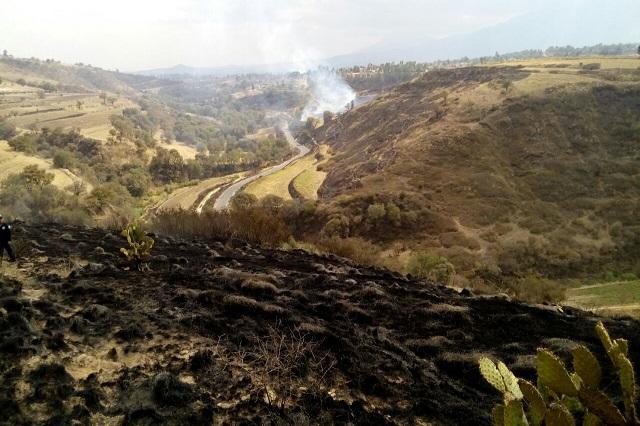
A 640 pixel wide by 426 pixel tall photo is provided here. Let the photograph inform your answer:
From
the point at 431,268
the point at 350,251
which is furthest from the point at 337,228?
the point at 431,268

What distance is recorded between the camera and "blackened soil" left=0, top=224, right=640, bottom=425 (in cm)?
650

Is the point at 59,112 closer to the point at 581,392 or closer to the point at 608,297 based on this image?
the point at 608,297

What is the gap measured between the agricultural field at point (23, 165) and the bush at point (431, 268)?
43.5 m

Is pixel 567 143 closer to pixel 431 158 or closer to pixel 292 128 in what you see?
pixel 431 158

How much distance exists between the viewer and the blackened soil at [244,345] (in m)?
6.50

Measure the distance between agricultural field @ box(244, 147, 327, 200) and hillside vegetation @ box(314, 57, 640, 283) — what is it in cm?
233

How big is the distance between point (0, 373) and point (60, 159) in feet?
198

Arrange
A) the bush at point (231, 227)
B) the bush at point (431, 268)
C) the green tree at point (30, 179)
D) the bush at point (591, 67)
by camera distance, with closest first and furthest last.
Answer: the bush at point (431, 268) → the bush at point (231, 227) → the green tree at point (30, 179) → the bush at point (591, 67)

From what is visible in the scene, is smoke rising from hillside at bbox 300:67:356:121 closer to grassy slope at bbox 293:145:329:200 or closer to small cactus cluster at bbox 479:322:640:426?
grassy slope at bbox 293:145:329:200

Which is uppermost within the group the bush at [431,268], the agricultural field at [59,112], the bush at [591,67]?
the bush at [591,67]

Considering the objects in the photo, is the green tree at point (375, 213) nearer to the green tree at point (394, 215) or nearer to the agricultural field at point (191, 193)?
the green tree at point (394, 215)

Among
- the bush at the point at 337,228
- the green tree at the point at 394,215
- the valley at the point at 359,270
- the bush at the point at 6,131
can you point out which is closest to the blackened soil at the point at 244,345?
the valley at the point at 359,270

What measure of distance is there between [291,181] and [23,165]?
3419 centimetres

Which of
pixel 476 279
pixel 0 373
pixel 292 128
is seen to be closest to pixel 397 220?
pixel 476 279
